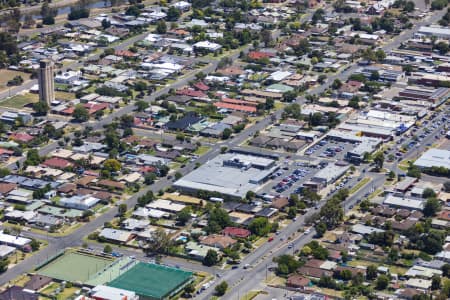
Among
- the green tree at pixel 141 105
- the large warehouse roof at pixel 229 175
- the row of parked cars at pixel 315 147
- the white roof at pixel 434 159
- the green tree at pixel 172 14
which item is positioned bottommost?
the row of parked cars at pixel 315 147

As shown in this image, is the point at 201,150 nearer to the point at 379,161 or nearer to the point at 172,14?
the point at 379,161

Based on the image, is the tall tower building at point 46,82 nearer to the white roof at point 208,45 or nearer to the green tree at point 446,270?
the white roof at point 208,45

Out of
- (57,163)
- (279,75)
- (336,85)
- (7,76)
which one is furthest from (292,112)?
(7,76)

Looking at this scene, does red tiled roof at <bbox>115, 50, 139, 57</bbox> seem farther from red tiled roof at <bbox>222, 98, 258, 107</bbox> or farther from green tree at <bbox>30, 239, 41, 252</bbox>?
green tree at <bbox>30, 239, 41, 252</bbox>

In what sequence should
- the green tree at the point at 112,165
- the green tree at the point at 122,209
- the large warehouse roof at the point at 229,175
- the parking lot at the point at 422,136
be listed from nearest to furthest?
the green tree at the point at 122,209 → the large warehouse roof at the point at 229,175 → the green tree at the point at 112,165 → the parking lot at the point at 422,136

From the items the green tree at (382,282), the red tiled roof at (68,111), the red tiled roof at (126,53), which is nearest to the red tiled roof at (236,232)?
the green tree at (382,282)

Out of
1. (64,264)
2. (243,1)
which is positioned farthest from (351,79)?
(64,264)

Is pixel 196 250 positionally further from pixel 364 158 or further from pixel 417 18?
pixel 417 18
